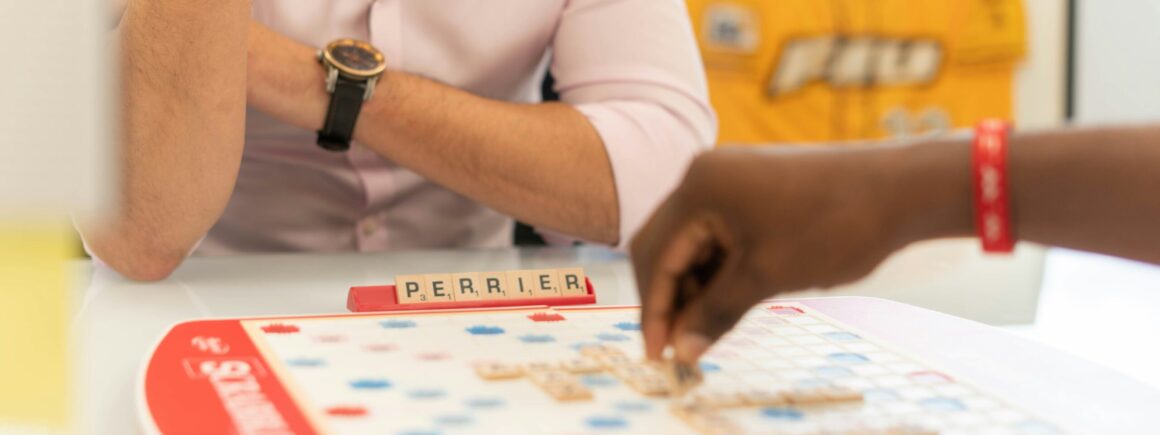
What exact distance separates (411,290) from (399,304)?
18 mm

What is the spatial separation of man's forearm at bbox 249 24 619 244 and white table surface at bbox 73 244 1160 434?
2.1 inches

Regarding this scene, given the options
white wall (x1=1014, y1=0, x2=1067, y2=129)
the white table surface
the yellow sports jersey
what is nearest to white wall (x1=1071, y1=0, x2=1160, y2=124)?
white wall (x1=1014, y1=0, x2=1067, y2=129)

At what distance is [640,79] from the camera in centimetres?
118

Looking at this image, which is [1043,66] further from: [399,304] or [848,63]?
[399,304]

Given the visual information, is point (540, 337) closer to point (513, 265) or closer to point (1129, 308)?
point (513, 265)

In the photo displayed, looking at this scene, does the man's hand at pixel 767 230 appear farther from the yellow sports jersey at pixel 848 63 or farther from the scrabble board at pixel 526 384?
the yellow sports jersey at pixel 848 63

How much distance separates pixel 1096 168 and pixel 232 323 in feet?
1.58

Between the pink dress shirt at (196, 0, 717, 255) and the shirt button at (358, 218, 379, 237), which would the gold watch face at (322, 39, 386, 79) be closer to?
the pink dress shirt at (196, 0, 717, 255)

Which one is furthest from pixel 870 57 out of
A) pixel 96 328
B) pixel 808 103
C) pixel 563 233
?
pixel 96 328

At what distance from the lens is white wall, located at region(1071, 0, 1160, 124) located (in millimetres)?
2775

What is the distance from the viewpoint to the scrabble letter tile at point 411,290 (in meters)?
0.79

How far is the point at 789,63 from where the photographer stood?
2.47 metres

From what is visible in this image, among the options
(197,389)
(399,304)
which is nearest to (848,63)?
(399,304)

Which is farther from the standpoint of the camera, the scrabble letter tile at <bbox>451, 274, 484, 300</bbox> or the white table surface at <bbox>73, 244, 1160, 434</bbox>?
the scrabble letter tile at <bbox>451, 274, 484, 300</bbox>
